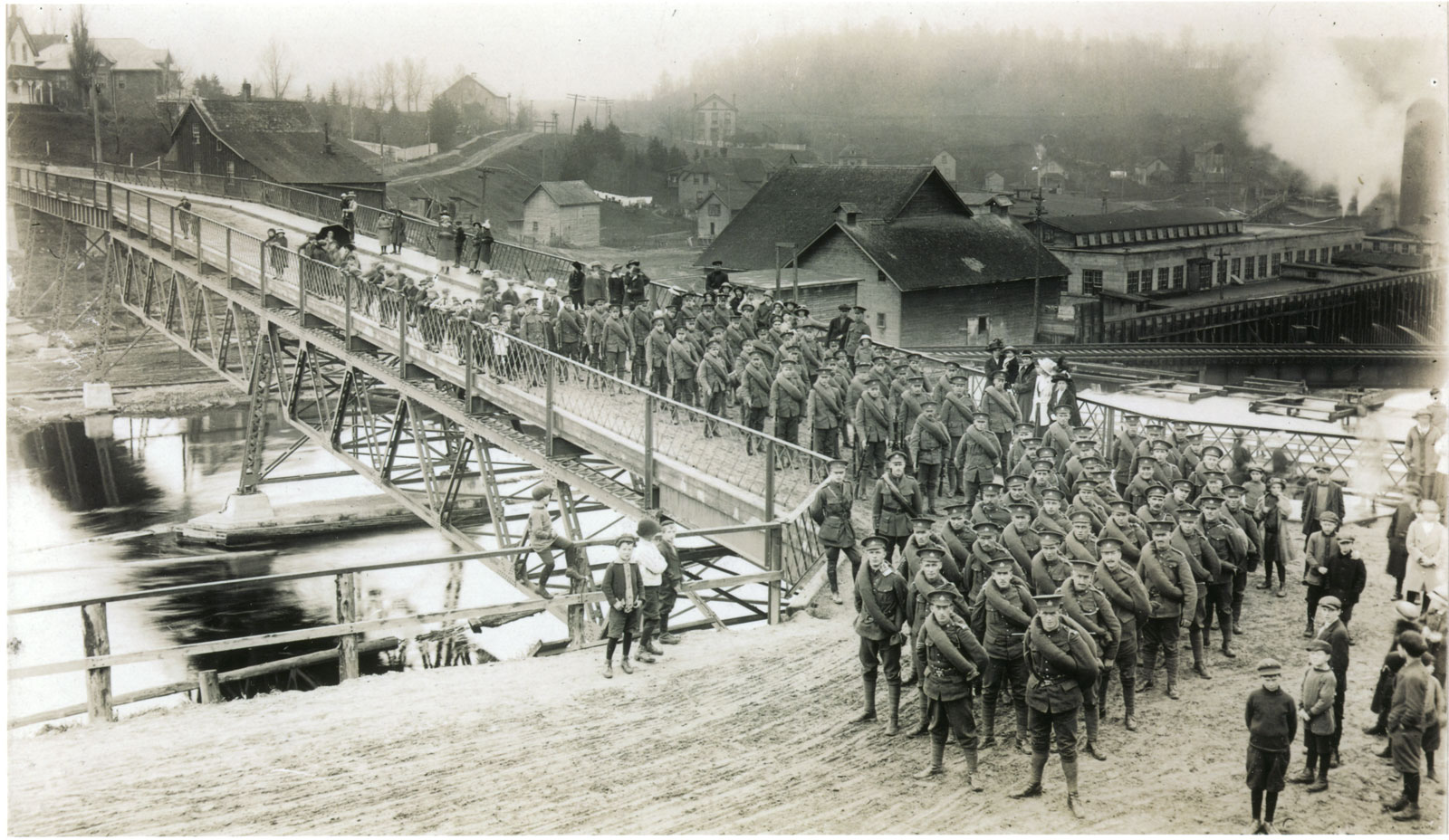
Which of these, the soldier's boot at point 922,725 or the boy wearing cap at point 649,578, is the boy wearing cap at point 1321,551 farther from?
the boy wearing cap at point 649,578

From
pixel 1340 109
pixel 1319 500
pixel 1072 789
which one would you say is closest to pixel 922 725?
pixel 1072 789

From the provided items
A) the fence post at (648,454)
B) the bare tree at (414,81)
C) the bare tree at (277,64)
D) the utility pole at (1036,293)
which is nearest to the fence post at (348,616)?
the fence post at (648,454)

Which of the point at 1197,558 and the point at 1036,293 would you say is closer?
the point at 1197,558

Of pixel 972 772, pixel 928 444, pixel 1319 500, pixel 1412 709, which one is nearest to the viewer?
pixel 1412 709

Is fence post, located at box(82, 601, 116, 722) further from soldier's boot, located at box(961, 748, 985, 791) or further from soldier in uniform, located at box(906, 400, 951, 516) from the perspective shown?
soldier in uniform, located at box(906, 400, 951, 516)

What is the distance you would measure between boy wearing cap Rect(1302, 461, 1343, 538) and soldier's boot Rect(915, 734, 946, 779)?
628cm

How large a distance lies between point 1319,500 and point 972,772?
23.2ft

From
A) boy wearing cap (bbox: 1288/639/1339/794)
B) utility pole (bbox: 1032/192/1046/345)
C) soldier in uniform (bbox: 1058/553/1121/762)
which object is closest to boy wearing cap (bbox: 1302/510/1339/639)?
boy wearing cap (bbox: 1288/639/1339/794)

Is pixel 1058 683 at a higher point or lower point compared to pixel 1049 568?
lower

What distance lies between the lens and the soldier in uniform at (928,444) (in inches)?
597

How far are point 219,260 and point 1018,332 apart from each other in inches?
1006

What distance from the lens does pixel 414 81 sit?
83.9m

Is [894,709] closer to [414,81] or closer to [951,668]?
[951,668]

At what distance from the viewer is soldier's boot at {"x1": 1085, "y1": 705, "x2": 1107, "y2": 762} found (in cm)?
945
